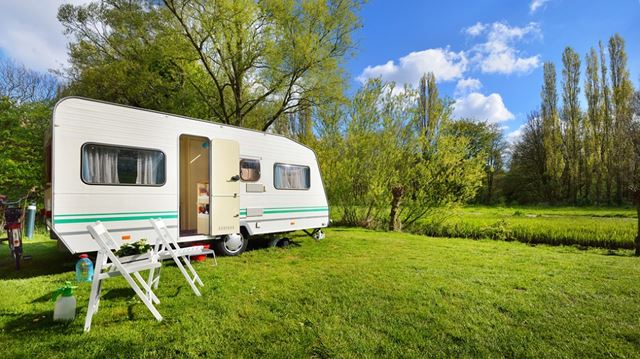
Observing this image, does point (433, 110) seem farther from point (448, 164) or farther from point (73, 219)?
point (73, 219)

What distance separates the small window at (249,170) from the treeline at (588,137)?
99.8 feet

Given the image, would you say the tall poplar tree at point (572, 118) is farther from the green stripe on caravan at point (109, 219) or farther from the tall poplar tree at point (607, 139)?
the green stripe on caravan at point (109, 219)

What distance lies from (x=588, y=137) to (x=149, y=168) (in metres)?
35.1

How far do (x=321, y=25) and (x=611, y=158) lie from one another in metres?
28.2

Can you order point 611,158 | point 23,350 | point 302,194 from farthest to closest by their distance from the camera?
point 611,158, point 302,194, point 23,350

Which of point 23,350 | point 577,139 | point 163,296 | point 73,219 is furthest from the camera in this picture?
point 577,139

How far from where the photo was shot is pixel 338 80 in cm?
1235

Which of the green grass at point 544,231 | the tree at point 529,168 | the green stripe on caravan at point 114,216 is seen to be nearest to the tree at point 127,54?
the green stripe on caravan at point 114,216

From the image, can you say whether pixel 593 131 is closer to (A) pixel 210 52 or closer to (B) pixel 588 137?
(B) pixel 588 137

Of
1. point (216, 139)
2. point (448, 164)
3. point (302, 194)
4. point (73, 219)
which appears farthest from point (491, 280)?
point (448, 164)

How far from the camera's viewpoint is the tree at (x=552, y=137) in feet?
95.8

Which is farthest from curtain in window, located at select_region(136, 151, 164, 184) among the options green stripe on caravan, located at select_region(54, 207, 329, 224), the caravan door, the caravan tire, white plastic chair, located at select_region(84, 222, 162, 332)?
white plastic chair, located at select_region(84, 222, 162, 332)

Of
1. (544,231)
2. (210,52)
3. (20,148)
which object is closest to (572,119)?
(544,231)

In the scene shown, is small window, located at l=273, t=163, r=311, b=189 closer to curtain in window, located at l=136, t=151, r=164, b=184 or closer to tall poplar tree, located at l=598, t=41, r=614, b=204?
curtain in window, located at l=136, t=151, r=164, b=184
